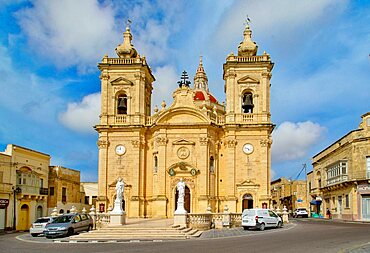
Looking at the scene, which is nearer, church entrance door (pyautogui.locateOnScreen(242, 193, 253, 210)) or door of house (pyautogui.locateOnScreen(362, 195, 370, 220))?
church entrance door (pyautogui.locateOnScreen(242, 193, 253, 210))

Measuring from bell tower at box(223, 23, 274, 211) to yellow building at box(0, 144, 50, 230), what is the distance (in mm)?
17106

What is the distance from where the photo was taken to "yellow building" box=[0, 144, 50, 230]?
41.9 meters

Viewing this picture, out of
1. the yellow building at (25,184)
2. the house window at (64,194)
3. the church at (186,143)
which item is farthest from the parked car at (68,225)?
the house window at (64,194)

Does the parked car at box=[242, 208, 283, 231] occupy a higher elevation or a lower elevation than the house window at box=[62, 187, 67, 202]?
lower

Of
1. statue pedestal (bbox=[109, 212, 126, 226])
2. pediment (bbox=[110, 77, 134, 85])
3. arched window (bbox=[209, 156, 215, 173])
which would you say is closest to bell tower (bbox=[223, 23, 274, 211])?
arched window (bbox=[209, 156, 215, 173])

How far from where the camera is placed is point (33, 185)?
45156mm

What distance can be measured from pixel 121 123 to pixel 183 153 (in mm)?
6365

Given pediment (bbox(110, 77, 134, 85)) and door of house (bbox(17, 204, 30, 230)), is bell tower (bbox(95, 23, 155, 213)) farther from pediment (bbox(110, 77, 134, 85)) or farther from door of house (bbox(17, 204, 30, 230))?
door of house (bbox(17, 204, 30, 230))

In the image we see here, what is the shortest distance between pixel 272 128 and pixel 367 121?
8.85 meters

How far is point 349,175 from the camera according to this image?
47.6m

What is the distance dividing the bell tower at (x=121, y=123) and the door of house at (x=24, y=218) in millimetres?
6437

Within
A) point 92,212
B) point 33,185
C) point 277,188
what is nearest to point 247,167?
point 92,212

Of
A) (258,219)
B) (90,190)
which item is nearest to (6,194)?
(258,219)

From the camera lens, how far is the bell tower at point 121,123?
44375 millimetres
